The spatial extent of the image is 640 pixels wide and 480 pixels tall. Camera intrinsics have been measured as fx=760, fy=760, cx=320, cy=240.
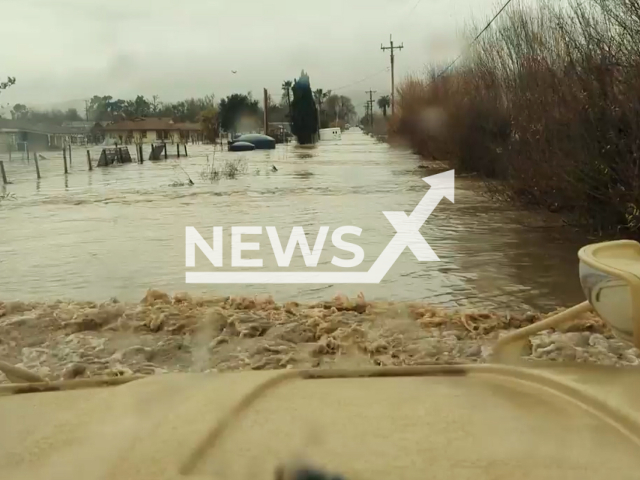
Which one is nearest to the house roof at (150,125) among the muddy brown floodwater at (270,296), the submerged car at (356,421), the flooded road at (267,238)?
the flooded road at (267,238)

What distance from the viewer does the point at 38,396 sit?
179 cm

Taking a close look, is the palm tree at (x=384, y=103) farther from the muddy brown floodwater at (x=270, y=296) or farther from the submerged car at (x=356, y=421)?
the submerged car at (x=356, y=421)

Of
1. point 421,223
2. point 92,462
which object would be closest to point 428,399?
point 92,462

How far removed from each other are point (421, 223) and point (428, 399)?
12.2 metres

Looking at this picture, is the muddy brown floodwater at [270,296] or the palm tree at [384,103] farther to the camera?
the palm tree at [384,103]

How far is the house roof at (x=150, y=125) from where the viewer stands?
147 ft

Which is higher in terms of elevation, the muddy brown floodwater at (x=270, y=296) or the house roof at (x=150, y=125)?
the house roof at (x=150, y=125)

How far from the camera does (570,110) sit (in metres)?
10.5

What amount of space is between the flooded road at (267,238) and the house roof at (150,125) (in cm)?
2000

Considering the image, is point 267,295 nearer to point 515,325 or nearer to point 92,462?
point 515,325
